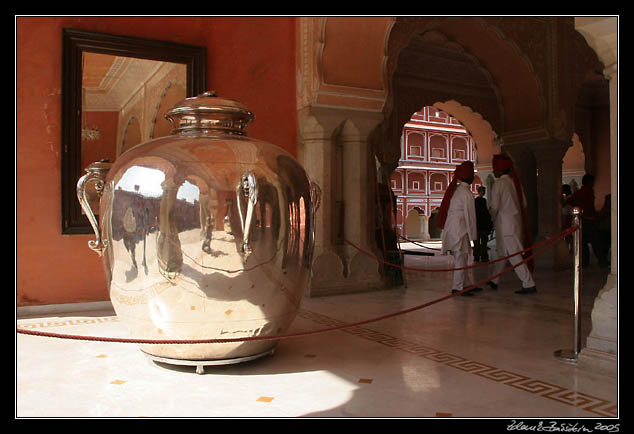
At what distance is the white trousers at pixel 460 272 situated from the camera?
569cm

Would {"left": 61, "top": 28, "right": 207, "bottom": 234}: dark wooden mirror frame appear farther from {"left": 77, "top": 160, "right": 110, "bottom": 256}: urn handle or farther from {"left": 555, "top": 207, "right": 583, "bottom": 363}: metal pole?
{"left": 555, "top": 207, "right": 583, "bottom": 363}: metal pole

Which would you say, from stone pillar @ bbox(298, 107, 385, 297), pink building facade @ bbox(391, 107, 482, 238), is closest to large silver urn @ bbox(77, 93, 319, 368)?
stone pillar @ bbox(298, 107, 385, 297)

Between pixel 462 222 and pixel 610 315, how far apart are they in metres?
2.82

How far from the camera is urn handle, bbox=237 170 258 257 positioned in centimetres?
279

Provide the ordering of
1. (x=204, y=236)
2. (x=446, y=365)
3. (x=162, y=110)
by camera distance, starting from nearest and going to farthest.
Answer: (x=204, y=236), (x=446, y=365), (x=162, y=110)

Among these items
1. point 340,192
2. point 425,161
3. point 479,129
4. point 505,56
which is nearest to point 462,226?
point 340,192

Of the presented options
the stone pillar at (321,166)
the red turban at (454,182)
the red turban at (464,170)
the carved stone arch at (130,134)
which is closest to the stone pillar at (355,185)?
the stone pillar at (321,166)

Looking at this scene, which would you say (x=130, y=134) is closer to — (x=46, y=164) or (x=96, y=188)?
(x=46, y=164)

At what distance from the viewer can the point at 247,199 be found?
2.81 metres

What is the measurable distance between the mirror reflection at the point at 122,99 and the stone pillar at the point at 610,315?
12.8ft

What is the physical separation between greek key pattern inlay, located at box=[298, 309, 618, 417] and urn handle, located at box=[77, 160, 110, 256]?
1.89 meters

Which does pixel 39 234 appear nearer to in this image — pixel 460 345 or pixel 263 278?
pixel 263 278

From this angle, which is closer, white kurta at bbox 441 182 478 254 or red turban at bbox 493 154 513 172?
white kurta at bbox 441 182 478 254

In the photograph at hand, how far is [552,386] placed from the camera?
2.79 meters
